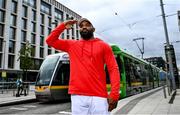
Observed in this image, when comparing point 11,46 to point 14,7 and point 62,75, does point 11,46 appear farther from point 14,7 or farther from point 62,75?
point 62,75

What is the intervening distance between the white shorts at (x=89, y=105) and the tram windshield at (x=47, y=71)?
39.0 ft

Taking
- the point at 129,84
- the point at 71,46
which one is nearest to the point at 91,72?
the point at 71,46

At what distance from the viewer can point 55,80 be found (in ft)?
47.4

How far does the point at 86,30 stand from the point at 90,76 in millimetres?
567

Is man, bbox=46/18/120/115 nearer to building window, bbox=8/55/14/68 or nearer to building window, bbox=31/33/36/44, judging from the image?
building window, bbox=8/55/14/68

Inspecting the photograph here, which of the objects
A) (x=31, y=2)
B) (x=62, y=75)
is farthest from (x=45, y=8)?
Result: (x=62, y=75)

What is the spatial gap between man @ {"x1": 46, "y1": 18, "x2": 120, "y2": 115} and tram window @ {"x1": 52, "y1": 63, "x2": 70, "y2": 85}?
11647 millimetres

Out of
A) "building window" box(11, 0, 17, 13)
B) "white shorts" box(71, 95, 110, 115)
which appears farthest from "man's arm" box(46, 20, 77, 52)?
"building window" box(11, 0, 17, 13)

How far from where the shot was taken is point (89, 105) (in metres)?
2.77

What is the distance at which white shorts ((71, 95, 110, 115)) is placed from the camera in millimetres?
2750

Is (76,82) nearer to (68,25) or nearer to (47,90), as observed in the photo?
(68,25)

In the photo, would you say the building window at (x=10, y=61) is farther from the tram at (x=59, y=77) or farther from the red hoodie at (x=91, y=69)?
the red hoodie at (x=91, y=69)

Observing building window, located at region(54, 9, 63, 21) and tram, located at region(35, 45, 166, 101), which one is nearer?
tram, located at region(35, 45, 166, 101)

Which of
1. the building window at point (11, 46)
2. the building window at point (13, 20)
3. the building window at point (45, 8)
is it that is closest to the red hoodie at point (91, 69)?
the building window at point (11, 46)
